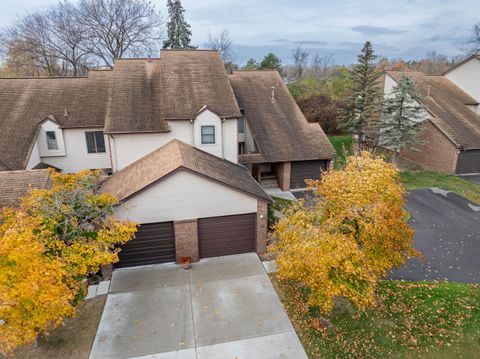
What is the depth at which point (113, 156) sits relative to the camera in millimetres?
20703

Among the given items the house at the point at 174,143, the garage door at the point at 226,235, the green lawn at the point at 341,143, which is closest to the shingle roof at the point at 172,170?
the house at the point at 174,143

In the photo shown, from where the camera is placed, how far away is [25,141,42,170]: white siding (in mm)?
20841

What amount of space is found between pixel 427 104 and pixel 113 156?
28040mm

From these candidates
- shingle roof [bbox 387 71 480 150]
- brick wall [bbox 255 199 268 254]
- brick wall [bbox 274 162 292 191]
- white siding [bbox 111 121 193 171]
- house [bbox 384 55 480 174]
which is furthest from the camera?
shingle roof [bbox 387 71 480 150]

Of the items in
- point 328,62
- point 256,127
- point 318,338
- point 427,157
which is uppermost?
point 328,62

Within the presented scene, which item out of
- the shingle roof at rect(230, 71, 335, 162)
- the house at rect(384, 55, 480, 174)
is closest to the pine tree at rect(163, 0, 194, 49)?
the shingle roof at rect(230, 71, 335, 162)

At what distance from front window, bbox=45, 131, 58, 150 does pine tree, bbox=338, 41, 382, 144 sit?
25003mm

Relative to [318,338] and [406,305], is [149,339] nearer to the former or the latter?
[318,338]

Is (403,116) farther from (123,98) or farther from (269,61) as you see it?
(269,61)

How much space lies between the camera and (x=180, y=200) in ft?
46.2

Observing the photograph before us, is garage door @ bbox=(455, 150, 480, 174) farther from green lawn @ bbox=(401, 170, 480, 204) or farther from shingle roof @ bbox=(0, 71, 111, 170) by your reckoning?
shingle roof @ bbox=(0, 71, 111, 170)

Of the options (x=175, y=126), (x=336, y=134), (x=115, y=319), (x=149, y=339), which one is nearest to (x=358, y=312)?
(x=149, y=339)

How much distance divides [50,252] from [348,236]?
9.67 metres

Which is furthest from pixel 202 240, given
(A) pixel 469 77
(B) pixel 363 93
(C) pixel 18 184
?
(A) pixel 469 77
